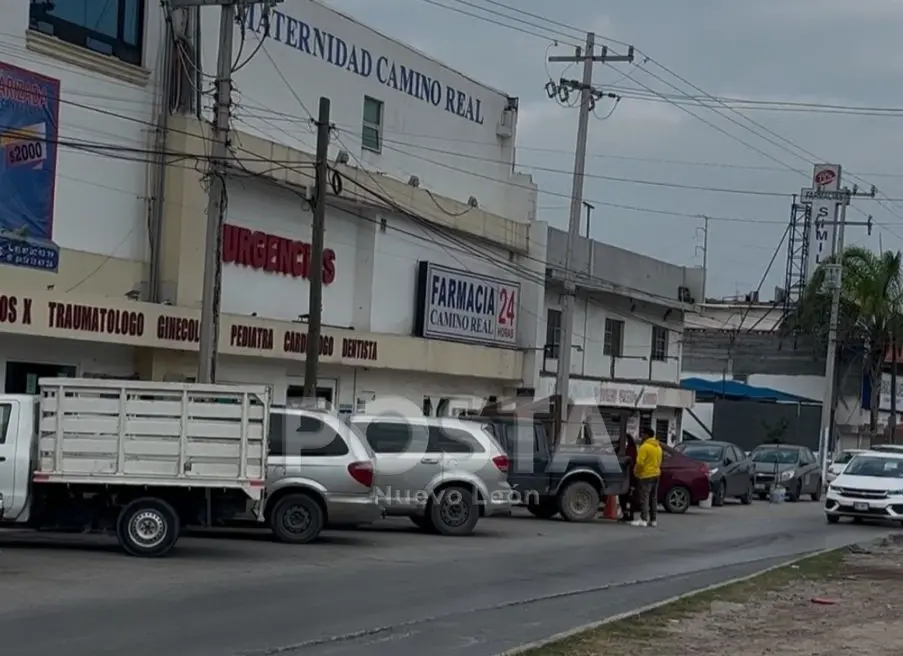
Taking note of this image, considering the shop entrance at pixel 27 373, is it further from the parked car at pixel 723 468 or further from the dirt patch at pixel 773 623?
the parked car at pixel 723 468

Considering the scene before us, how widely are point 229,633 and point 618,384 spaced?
35807 mm

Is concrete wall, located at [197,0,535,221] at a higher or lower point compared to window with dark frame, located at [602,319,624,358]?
higher

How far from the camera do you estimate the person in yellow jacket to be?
26719mm

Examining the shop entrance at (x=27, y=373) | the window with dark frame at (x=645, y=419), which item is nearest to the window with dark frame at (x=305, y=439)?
the shop entrance at (x=27, y=373)

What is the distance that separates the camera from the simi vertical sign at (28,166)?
24797 mm

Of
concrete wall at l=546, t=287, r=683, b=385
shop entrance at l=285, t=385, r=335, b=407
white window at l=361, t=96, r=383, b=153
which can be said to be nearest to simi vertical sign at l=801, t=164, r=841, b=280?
concrete wall at l=546, t=287, r=683, b=385

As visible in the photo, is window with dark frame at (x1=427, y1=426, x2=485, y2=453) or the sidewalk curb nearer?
the sidewalk curb

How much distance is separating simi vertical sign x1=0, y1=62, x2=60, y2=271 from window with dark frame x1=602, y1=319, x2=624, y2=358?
24.5 meters

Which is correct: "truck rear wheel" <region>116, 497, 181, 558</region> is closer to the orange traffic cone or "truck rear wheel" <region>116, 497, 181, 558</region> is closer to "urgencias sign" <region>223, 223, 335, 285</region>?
the orange traffic cone

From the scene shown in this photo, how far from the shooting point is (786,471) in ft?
136

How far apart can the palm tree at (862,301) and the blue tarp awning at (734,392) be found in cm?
386

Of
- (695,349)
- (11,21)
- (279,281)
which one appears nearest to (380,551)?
(11,21)

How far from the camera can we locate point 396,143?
124ft

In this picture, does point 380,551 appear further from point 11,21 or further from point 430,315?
point 430,315
